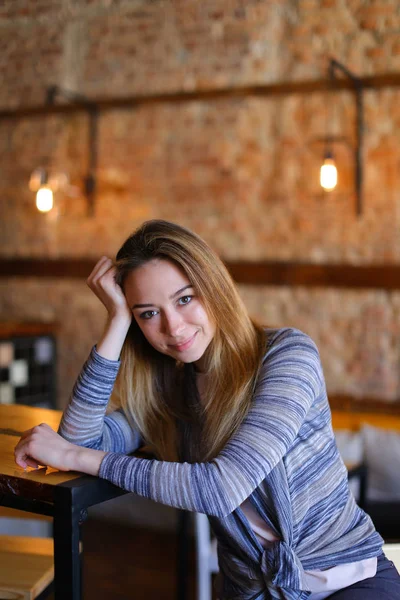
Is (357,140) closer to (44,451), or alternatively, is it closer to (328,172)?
(328,172)

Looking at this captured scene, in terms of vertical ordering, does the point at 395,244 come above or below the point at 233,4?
below

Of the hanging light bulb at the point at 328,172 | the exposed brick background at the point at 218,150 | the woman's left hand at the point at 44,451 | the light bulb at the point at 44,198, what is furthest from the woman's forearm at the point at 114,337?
the light bulb at the point at 44,198

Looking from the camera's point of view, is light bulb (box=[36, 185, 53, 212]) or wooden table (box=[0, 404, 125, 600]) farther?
light bulb (box=[36, 185, 53, 212])

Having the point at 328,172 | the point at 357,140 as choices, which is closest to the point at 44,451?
the point at 328,172

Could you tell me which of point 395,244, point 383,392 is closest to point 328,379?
point 383,392

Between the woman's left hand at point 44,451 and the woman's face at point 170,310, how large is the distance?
0.35 m

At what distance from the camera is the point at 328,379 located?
4.13 m

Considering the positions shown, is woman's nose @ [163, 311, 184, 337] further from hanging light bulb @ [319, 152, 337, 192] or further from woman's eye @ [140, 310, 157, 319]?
hanging light bulb @ [319, 152, 337, 192]

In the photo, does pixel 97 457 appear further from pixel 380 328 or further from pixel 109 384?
pixel 380 328

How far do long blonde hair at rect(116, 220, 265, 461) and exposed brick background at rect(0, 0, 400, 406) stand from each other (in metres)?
2.34

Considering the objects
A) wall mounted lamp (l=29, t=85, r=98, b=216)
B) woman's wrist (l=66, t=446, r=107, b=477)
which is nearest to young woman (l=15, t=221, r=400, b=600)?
woman's wrist (l=66, t=446, r=107, b=477)

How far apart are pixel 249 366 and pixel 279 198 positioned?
2.62 m

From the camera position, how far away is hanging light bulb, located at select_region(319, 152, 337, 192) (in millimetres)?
3840

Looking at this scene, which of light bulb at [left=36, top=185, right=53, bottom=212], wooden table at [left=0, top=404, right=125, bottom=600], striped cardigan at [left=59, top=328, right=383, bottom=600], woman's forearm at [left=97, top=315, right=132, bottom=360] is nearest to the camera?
wooden table at [left=0, top=404, right=125, bottom=600]
